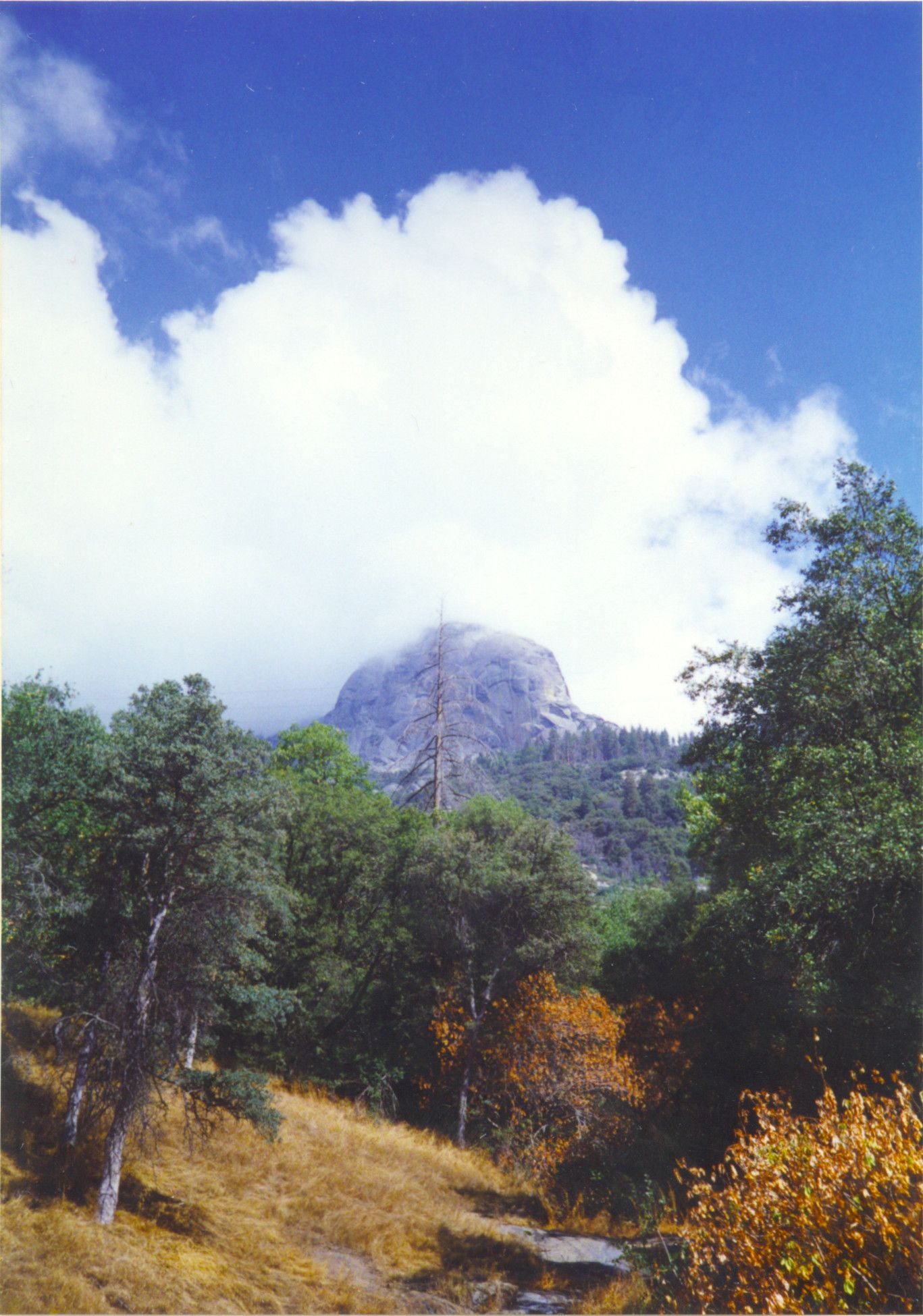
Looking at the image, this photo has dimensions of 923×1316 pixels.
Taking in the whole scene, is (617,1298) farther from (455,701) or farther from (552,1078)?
(455,701)

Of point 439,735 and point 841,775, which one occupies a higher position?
point 439,735

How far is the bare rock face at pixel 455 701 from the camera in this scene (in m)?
32.3

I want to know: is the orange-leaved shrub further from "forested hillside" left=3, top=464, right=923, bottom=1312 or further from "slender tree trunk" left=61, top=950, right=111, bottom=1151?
"slender tree trunk" left=61, top=950, right=111, bottom=1151

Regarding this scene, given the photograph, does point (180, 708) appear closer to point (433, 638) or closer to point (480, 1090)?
point (480, 1090)

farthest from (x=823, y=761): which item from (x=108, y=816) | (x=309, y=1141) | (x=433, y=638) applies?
(x=433, y=638)

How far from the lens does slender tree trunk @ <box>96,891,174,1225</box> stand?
10.8 meters

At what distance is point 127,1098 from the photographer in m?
10.9

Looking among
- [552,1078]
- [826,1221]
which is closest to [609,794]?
[552,1078]

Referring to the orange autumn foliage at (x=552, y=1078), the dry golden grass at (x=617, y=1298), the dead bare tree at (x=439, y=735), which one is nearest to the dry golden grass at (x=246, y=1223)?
the orange autumn foliage at (x=552, y=1078)

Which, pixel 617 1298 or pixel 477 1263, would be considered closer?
pixel 617 1298

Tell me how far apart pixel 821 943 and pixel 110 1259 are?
1147 centimetres

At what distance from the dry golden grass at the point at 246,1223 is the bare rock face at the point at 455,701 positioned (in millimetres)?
16708

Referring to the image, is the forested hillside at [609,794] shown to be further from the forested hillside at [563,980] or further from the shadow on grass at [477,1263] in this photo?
the shadow on grass at [477,1263]

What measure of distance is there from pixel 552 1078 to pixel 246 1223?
8494 millimetres
